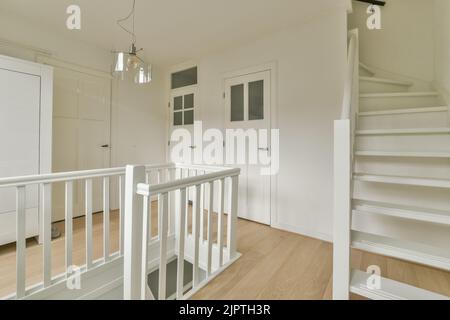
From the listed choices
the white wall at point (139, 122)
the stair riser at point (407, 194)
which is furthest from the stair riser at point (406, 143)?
the white wall at point (139, 122)

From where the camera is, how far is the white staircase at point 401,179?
124 centimetres

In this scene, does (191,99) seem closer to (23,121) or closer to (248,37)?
(248,37)

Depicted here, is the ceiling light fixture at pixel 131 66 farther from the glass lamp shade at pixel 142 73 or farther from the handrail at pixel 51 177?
the handrail at pixel 51 177

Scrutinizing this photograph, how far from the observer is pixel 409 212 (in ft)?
4.14

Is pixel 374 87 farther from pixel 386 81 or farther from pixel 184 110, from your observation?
pixel 184 110

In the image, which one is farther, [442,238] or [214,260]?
[214,260]

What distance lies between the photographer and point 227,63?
3.21 m

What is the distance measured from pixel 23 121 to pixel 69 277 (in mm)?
1638

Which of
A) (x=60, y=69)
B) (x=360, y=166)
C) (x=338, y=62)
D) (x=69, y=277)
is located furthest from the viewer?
(x=60, y=69)

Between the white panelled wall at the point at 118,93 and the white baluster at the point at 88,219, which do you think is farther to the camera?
the white panelled wall at the point at 118,93

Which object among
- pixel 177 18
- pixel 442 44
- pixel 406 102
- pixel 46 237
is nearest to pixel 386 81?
pixel 406 102

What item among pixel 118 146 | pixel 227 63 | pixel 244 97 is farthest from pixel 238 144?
pixel 118 146

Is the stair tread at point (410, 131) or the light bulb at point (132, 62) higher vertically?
the light bulb at point (132, 62)

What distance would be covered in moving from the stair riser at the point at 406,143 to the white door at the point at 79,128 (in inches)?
130
